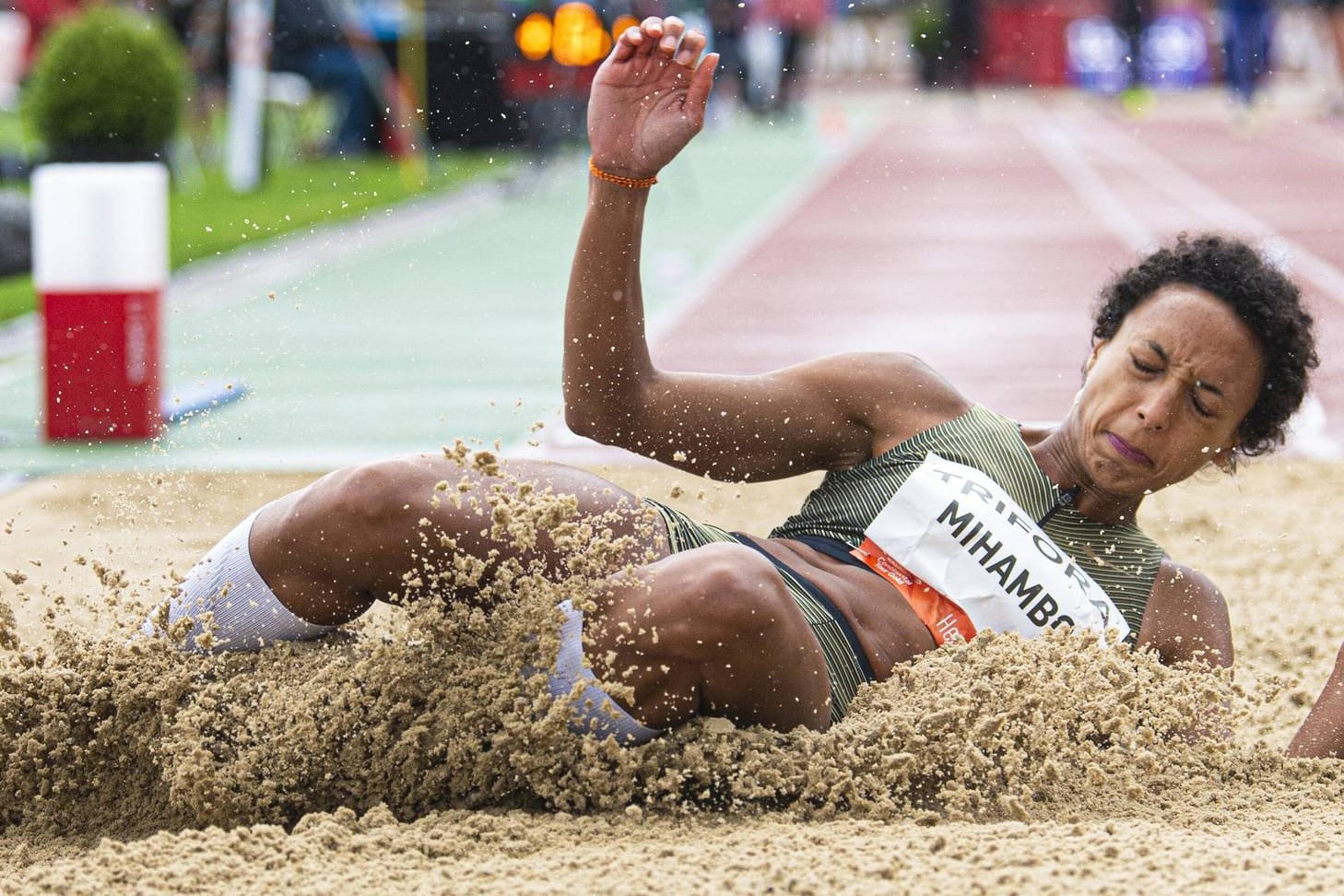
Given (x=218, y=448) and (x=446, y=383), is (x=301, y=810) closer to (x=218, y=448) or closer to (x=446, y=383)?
(x=218, y=448)

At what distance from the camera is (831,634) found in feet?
9.16

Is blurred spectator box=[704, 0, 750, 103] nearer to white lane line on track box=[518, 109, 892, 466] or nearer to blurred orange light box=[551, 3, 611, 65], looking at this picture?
white lane line on track box=[518, 109, 892, 466]

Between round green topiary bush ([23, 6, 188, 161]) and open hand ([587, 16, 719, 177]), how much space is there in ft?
36.5

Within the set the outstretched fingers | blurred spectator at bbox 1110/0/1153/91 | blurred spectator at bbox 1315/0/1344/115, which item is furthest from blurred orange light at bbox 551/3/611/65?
blurred spectator at bbox 1315/0/1344/115

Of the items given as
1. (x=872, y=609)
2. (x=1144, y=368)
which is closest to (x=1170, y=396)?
(x=1144, y=368)

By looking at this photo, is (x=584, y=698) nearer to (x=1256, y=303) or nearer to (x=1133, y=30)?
(x=1256, y=303)

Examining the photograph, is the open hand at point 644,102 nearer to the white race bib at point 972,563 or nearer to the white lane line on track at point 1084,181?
the white race bib at point 972,563

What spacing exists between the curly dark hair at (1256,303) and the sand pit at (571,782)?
Answer: 1.51ft

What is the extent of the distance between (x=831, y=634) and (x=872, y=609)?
13 cm

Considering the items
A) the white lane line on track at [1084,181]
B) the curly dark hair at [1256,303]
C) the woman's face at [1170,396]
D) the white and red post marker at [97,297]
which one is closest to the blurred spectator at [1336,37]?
the white lane line on track at [1084,181]

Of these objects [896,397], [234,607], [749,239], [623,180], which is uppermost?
[623,180]

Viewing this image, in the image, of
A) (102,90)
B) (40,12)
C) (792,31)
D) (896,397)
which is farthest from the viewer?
(792,31)

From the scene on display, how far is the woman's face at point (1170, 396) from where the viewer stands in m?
3.04

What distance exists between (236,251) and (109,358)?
5089 mm
